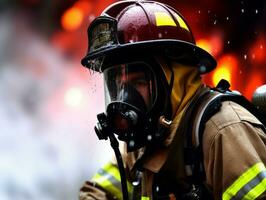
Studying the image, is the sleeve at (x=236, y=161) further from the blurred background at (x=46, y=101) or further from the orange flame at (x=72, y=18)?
the orange flame at (x=72, y=18)

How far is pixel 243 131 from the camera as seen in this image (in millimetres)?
2336

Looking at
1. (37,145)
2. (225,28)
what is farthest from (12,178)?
(225,28)

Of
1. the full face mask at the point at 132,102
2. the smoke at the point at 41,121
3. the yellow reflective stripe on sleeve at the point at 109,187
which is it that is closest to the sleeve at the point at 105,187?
the yellow reflective stripe on sleeve at the point at 109,187

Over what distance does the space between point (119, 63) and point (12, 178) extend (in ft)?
13.1

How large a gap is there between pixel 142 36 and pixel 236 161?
35.2 inches

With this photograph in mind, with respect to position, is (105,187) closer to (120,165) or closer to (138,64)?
(120,165)

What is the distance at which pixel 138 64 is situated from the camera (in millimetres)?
2807

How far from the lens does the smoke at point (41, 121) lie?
20.6 feet

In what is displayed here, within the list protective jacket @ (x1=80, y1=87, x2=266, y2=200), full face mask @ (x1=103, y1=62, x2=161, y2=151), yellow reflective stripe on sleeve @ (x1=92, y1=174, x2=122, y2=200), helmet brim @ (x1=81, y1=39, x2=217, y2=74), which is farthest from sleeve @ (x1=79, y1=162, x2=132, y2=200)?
helmet brim @ (x1=81, y1=39, x2=217, y2=74)

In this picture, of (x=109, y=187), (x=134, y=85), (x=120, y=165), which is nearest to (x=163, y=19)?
(x=134, y=85)

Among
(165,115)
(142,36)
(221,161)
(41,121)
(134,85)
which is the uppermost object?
(142,36)

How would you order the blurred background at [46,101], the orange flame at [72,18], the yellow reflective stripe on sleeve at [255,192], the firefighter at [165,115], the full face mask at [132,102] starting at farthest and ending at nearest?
1. the orange flame at [72,18]
2. the blurred background at [46,101]
3. the full face mask at [132,102]
4. the firefighter at [165,115]
5. the yellow reflective stripe on sleeve at [255,192]

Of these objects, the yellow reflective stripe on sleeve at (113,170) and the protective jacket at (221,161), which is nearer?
the protective jacket at (221,161)

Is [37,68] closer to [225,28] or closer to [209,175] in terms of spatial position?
[225,28]
